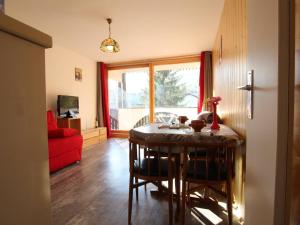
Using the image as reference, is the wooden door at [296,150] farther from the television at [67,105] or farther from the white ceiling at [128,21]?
the television at [67,105]

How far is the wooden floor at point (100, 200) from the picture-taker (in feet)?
5.95

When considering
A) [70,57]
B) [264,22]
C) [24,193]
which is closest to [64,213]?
[24,193]

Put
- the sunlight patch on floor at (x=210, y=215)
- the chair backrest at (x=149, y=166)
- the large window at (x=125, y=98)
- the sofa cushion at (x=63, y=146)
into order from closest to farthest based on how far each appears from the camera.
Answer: the chair backrest at (x=149, y=166)
the sunlight patch on floor at (x=210, y=215)
the sofa cushion at (x=63, y=146)
the large window at (x=125, y=98)

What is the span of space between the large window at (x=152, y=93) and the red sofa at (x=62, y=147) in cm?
286

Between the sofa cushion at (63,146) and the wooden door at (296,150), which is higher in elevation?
the wooden door at (296,150)

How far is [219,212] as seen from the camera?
192cm

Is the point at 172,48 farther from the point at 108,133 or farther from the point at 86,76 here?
the point at 108,133

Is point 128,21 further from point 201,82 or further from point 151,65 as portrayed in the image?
point 201,82

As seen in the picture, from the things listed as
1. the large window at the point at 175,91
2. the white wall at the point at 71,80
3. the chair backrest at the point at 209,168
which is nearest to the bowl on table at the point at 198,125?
the chair backrest at the point at 209,168

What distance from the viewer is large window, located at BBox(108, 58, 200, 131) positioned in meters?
5.96

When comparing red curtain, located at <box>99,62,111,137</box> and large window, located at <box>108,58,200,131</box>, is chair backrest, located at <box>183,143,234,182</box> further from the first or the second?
red curtain, located at <box>99,62,111,137</box>

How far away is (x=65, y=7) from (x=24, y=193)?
313 centimetres

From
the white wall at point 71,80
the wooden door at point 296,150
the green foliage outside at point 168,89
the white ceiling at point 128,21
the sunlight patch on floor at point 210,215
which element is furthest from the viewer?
the green foliage outside at point 168,89

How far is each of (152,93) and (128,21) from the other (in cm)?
292
